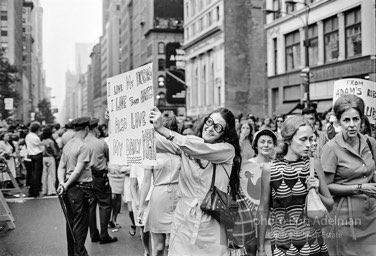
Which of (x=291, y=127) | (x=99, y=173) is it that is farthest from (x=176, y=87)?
(x=291, y=127)

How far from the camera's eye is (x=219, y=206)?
4480mm

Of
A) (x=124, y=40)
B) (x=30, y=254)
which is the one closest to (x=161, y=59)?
(x=124, y=40)

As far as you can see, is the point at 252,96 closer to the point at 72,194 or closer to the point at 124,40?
the point at 72,194

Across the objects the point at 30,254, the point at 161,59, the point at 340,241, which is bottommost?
the point at 30,254

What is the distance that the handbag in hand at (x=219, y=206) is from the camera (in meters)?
4.47

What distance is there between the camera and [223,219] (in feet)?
14.8

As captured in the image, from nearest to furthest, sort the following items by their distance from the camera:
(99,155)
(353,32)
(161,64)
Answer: (99,155) → (353,32) → (161,64)

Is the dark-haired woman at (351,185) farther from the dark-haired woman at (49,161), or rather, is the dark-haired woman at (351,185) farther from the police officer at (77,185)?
the dark-haired woman at (49,161)

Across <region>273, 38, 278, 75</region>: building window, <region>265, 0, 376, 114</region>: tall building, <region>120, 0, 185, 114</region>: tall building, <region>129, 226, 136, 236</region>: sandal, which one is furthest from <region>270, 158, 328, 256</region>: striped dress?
<region>120, 0, 185, 114</region>: tall building

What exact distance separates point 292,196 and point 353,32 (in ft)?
108

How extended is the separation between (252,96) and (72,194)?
186ft

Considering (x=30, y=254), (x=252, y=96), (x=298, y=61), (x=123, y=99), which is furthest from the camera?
(x=252, y=96)

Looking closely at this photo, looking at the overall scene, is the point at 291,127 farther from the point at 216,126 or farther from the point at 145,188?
the point at 145,188

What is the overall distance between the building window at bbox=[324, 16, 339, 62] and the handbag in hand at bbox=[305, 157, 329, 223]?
34601 millimetres
